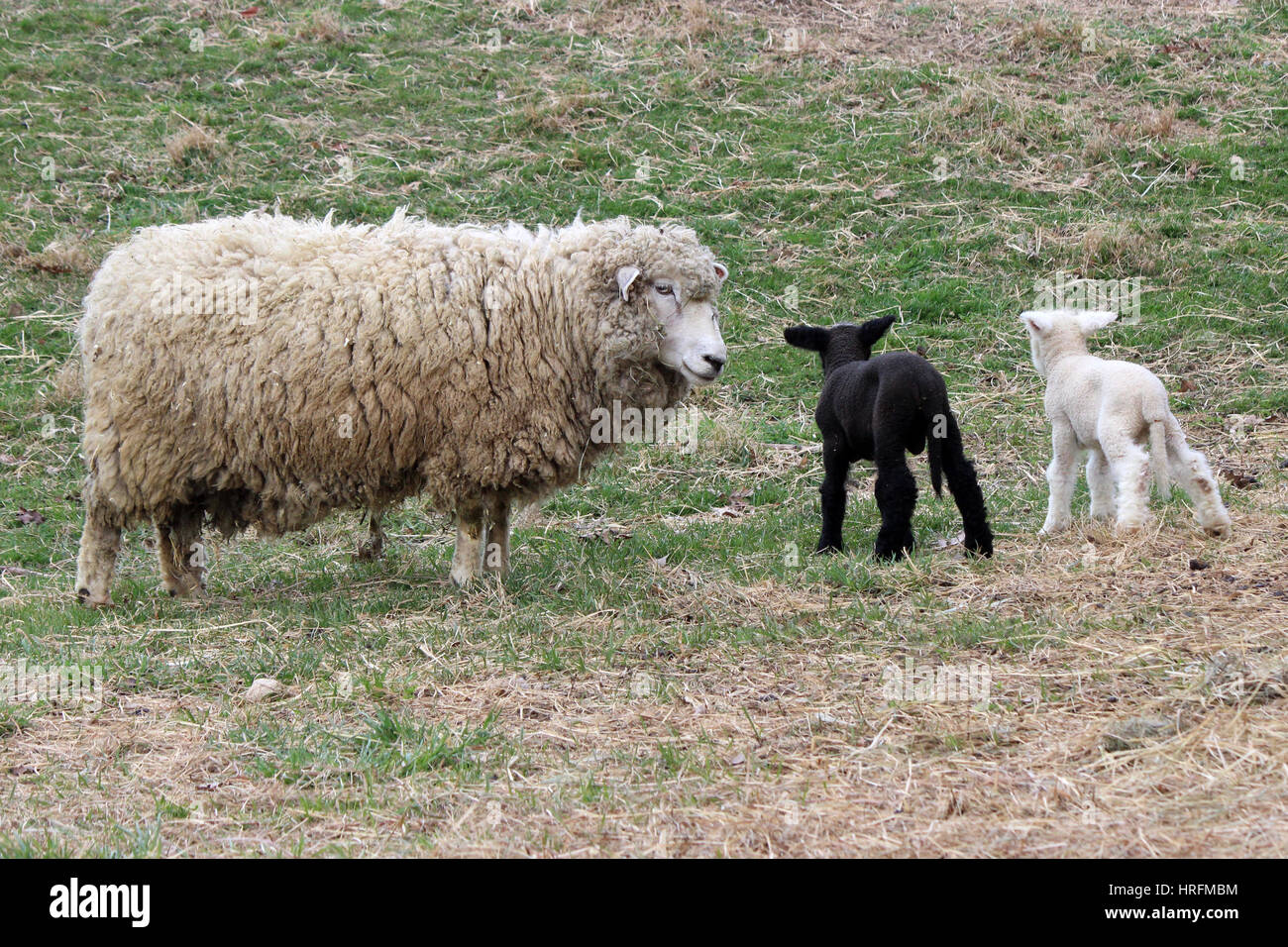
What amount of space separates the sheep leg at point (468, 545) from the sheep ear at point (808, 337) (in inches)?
80.9

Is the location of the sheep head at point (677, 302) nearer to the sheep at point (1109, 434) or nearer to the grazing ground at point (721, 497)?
the grazing ground at point (721, 497)

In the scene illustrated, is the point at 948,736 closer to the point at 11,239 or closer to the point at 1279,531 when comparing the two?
the point at 1279,531

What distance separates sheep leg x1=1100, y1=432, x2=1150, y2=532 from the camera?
6.33 meters

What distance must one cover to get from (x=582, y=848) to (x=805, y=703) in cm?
131

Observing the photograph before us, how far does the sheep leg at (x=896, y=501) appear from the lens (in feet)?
21.0

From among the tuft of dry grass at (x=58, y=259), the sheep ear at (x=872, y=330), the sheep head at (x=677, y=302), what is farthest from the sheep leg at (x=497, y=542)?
the tuft of dry grass at (x=58, y=259)

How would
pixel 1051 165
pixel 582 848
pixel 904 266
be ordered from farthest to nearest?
pixel 1051 165 → pixel 904 266 → pixel 582 848

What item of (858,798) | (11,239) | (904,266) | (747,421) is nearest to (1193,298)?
(904,266)

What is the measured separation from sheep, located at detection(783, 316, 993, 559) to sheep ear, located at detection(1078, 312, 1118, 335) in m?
1.07

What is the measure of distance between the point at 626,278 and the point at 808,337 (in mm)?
1299

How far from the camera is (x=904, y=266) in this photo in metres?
11.7

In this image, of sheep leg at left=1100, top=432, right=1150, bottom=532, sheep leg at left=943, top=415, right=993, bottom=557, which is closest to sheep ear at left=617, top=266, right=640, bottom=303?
sheep leg at left=943, top=415, right=993, bottom=557

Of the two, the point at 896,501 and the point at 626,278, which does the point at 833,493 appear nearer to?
the point at 896,501

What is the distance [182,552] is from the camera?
23.4ft
